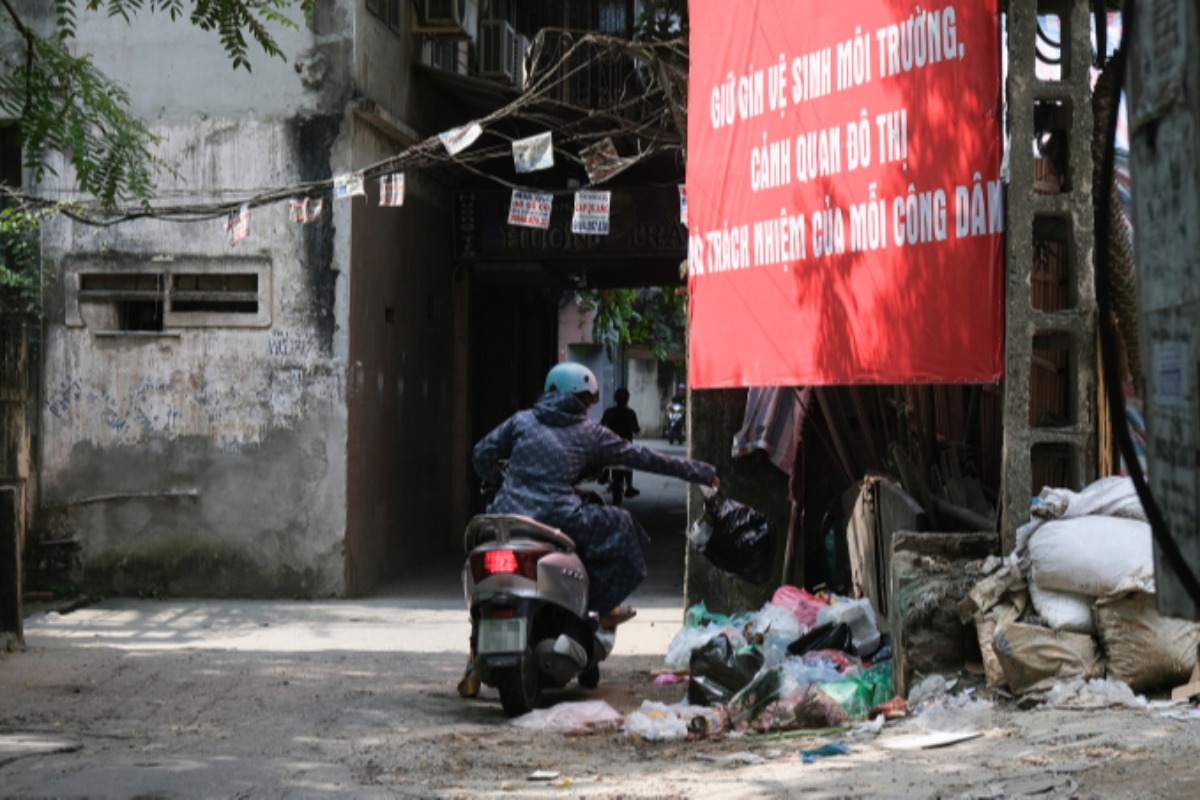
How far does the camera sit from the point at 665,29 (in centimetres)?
1299

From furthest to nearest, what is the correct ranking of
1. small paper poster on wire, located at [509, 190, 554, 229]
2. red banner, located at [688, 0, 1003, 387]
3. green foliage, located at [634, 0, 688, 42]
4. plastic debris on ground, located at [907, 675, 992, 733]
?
green foliage, located at [634, 0, 688, 42] < small paper poster on wire, located at [509, 190, 554, 229] < red banner, located at [688, 0, 1003, 387] < plastic debris on ground, located at [907, 675, 992, 733]

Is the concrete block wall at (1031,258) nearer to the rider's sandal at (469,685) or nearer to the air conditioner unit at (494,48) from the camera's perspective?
the rider's sandal at (469,685)

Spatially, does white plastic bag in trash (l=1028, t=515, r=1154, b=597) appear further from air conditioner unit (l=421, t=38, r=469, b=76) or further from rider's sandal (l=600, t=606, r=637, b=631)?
air conditioner unit (l=421, t=38, r=469, b=76)

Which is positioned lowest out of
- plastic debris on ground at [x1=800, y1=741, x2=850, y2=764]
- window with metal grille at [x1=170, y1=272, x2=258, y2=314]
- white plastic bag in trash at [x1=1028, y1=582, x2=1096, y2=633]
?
plastic debris on ground at [x1=800, y1=741, x2=850, y2=764]

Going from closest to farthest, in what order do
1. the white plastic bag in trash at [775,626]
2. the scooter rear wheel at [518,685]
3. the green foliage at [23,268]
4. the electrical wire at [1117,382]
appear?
the electrical wire at [1117,382]
the scooter rear wheel at [518,685]
the white plastic bag in trash at [775,626]
the green foliage at [23,268]

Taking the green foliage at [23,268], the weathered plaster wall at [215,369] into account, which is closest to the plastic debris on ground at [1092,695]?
the weathered plaster wall at [215,369]

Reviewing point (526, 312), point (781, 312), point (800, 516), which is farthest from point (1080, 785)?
point (526, 312)

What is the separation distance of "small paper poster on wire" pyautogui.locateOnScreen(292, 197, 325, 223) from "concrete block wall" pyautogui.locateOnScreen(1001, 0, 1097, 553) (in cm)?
694

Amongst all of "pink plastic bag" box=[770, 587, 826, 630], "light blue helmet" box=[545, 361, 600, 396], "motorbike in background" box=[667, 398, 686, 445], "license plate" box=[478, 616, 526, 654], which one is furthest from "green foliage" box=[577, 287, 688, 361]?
"license plate" box=[478, 616, 526, 654]

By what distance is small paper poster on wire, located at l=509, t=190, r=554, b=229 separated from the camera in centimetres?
1216

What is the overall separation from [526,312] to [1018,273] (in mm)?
14813

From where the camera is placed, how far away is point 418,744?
6.04m

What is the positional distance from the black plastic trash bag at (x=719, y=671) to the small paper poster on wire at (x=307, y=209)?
6318mm

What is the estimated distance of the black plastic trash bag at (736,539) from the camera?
735 cm
